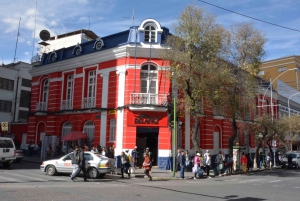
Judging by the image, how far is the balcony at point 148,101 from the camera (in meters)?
21.0

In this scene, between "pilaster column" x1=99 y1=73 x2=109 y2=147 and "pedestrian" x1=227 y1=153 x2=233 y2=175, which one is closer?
"pedestrian" x1=227 y1=153 x2=233 y2=175

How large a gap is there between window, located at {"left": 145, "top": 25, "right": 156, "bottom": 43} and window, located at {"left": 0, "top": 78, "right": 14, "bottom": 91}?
24.0 metres

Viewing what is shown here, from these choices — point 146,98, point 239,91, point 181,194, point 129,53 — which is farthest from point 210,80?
point 181,194

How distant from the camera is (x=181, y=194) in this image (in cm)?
1112

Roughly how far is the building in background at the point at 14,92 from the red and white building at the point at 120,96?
41.0ft

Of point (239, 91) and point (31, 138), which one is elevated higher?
point (239, 91)

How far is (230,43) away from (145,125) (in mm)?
8460

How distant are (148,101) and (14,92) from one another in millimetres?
24879

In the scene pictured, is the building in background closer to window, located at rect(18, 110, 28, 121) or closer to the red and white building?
window, located at rect(18, 110, 28, 121)

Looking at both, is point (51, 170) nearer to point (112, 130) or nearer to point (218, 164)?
point (112, 130)

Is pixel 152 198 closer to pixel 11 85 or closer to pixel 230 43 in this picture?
pixel 230 43

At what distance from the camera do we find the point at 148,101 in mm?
21312

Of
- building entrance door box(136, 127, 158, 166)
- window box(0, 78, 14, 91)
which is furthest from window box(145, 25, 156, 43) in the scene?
window box(0, 78, 14, 91)

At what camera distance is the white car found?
15.4 m
